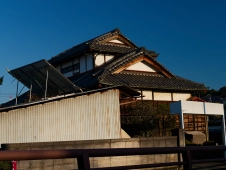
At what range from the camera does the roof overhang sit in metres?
15.0

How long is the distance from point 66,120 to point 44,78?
10.2 feet

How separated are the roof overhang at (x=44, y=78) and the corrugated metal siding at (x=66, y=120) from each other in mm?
1308

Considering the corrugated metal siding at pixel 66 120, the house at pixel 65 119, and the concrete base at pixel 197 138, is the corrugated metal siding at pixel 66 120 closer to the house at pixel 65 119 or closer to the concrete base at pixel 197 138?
the house at pixel 65 119

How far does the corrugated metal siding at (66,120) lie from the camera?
41.2 ft

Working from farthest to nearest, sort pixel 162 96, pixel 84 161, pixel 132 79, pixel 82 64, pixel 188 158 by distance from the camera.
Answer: pixel 82 64 < pixel 162 96 < pixel 132 79 < pixel 188 158 < pixel 84 161

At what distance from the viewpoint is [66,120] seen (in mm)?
13695

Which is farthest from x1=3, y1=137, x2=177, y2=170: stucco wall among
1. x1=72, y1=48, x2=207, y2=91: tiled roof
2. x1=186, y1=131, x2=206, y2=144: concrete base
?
x1=72, y1=48, x2=207, y2=91: tiled roof

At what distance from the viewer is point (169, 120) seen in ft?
63.3

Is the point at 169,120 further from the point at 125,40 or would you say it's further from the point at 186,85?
the point at 125,40

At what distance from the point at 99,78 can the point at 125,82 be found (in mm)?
2097

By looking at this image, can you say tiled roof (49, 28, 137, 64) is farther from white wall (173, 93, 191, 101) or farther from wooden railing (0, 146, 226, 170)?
wooden railing (0, 146, 226, 170)

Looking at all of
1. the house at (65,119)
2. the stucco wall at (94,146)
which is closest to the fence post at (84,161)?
the stucco wall at (94,146)

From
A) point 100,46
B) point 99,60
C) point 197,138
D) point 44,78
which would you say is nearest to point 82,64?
point 99,60

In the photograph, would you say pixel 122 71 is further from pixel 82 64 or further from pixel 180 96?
pixel 180 96
